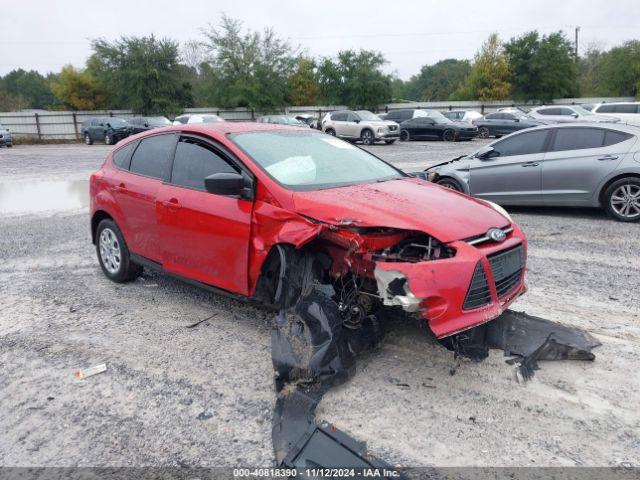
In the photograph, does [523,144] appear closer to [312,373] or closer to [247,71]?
[312,373]

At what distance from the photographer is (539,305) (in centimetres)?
467

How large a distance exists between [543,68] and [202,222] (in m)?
41.6

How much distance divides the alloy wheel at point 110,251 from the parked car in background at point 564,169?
239 inches

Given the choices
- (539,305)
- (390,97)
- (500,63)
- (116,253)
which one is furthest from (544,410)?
(500,63)

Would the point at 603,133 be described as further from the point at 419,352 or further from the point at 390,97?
the point at 390,97

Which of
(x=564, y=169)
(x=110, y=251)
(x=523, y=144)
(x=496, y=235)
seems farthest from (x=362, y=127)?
(x=496, y=235)

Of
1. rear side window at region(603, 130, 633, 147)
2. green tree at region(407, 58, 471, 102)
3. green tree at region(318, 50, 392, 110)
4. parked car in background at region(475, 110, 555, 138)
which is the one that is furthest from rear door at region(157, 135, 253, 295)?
green tree at region(407, 58, 471, 102)

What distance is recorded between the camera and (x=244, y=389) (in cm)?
343

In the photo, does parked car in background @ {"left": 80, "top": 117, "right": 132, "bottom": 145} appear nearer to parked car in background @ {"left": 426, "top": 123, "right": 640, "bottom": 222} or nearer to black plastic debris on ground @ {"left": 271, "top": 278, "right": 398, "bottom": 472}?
parked car in background @ {"left": 426, "top": 123, "right": 640, "bottom": 222}

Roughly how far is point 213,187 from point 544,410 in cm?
269

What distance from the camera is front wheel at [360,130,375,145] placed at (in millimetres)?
25230

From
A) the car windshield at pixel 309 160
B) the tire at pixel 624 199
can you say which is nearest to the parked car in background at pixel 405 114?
the tire at pixel 624 199

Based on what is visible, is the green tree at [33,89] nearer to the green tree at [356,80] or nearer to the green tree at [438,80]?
the green tree at [356,80]

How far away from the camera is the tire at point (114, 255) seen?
5363 millimetres
